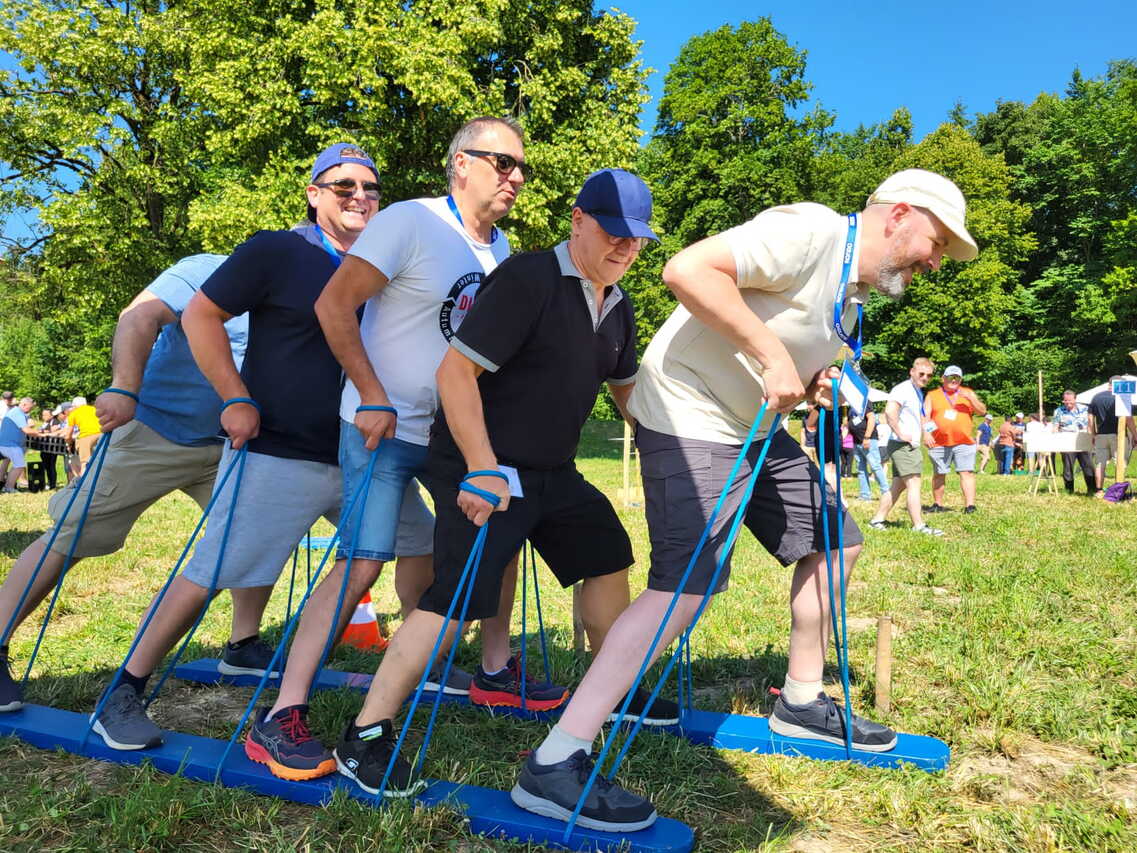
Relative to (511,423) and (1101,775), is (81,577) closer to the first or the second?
(511,423)

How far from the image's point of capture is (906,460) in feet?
30.4

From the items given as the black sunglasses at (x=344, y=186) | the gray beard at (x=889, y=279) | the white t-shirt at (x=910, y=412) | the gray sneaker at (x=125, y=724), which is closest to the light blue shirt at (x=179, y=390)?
the black sunglasses at (x=344, y=186)

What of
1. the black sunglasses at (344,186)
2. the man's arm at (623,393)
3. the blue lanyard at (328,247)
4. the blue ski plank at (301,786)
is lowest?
the blue ski plank at (301,786)

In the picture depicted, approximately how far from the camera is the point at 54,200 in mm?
18469

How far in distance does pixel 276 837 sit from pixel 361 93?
15464 mm

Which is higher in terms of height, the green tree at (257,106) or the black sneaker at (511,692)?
the green tree at (257,106)

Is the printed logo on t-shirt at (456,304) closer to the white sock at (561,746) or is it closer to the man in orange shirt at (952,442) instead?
the white sock at (561,746)

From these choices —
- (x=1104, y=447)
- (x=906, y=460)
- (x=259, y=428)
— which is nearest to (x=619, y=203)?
(x=259, y=428)

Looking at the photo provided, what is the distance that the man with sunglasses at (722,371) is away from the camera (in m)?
2.47

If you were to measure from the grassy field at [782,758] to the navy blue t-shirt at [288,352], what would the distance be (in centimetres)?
112

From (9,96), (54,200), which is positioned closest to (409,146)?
(54,200)

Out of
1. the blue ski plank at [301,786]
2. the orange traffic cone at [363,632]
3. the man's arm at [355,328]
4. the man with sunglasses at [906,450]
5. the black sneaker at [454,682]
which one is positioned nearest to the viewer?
the blue ski plank at [301,786]

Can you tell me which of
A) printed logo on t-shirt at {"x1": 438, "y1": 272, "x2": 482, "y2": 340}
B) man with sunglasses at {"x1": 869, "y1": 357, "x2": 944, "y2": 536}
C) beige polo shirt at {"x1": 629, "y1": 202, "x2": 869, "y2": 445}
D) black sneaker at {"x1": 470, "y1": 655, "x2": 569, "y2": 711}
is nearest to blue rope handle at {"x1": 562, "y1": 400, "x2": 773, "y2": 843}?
beige polo shirt at {"x1": 629, "y1": 202, "x2": 869, "y2": 445}

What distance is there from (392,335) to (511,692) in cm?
157
